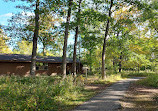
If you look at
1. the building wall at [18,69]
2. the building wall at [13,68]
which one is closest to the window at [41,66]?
the building wall at [18,69]

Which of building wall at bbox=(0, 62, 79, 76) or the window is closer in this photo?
building wall at bbox=(0, 62, 79, 76)

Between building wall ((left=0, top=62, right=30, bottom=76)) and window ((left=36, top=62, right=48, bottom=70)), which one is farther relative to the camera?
window ((left=36, top=62, right=48, bottom=70))

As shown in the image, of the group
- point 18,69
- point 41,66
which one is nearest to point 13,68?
point 18,69

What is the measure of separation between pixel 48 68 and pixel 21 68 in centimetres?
474

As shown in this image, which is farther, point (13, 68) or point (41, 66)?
point (41, 66)

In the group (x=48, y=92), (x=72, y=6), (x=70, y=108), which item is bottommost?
(x=70, y=108)

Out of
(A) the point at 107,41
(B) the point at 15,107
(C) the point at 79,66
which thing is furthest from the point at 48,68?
(B) the point at 15,107

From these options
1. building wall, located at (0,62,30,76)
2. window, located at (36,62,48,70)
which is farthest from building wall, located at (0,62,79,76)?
Result: window, located at (36,62,48,70)

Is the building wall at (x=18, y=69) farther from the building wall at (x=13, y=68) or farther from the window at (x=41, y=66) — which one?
the window at (x=41, y=66)

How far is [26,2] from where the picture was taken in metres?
11.6

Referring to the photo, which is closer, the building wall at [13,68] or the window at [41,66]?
the building wall at [13,68]

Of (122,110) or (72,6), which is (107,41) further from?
(122,110)

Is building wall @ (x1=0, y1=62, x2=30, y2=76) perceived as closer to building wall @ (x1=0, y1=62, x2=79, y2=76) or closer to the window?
building wall @ (x1=0, y1=62, x2=79, y2=76)

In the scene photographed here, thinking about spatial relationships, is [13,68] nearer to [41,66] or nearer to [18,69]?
[18,69]
